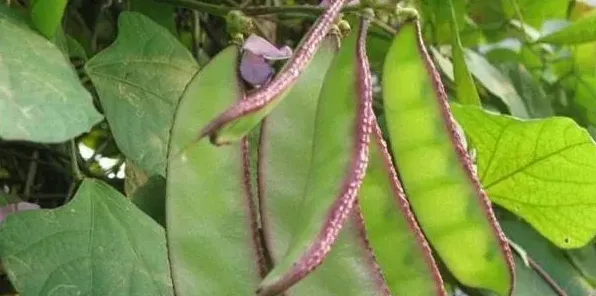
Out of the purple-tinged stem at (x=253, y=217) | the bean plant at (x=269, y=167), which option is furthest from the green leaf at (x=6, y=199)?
the purple-tinged stem at (x=253, y=217)

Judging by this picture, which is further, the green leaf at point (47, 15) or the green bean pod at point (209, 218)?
the green leaf at point (47, 15)

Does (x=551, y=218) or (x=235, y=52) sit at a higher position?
(x=235, y=52)

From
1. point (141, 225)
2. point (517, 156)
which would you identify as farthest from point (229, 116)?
point (517, 156)

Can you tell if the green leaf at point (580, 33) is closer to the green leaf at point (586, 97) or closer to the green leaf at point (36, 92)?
the green leaf at point (586, 97)

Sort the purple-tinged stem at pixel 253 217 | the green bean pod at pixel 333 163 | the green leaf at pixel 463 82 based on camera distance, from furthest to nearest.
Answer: the green leaf at pixel 463 82 → the purple-tinged stem at pixel 253 217 → the green bean pod at pixel 333 163

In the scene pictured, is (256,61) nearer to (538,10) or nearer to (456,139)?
(456,139)

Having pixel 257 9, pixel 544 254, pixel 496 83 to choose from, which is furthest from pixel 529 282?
pixel 257 9

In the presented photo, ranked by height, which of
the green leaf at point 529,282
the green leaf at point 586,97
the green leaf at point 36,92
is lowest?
the green leaf at point 529,282

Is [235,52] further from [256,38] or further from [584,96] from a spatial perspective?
[584,96]
